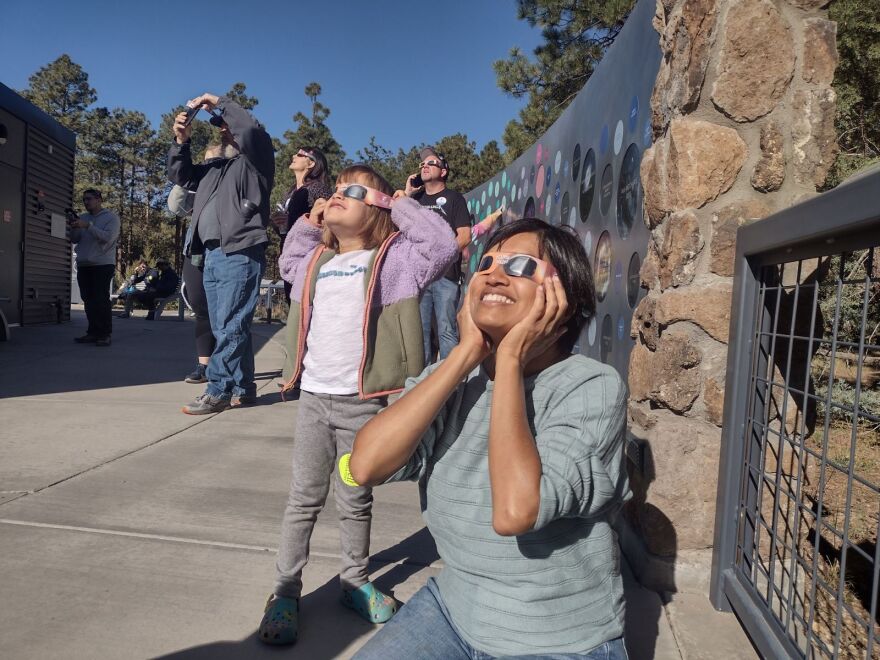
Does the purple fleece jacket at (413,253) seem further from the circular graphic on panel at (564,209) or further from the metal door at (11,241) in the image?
the metal door at (11,241)

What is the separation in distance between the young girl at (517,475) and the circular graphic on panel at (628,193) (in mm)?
1661

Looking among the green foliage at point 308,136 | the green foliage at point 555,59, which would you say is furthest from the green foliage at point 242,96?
the green foliage at point 555,59

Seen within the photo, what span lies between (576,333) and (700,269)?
90cm

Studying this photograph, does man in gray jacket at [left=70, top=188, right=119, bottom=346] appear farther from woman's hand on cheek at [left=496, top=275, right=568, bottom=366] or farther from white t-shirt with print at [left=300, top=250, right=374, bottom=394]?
woman's hand on cheek at [left=496, top=275, right=568, bottom=366]

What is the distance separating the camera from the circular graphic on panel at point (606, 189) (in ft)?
11.8

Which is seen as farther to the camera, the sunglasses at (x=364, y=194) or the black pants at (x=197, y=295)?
the black pants at (x=197, y=295)

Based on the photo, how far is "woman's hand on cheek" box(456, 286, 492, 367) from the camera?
4.73 ft

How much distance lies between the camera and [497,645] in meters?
1.37

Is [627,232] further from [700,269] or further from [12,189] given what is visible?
[12,189]

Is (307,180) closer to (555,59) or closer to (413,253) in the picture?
(413,253)

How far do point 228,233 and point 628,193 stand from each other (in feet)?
8.88

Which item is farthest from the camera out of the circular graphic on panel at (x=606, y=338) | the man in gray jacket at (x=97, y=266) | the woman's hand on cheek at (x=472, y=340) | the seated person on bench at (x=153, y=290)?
the seated person on bench at (x=153, y=290)

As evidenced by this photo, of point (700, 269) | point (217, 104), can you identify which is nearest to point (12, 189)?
point (217, 104)

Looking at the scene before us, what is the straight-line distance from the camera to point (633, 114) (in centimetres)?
317
